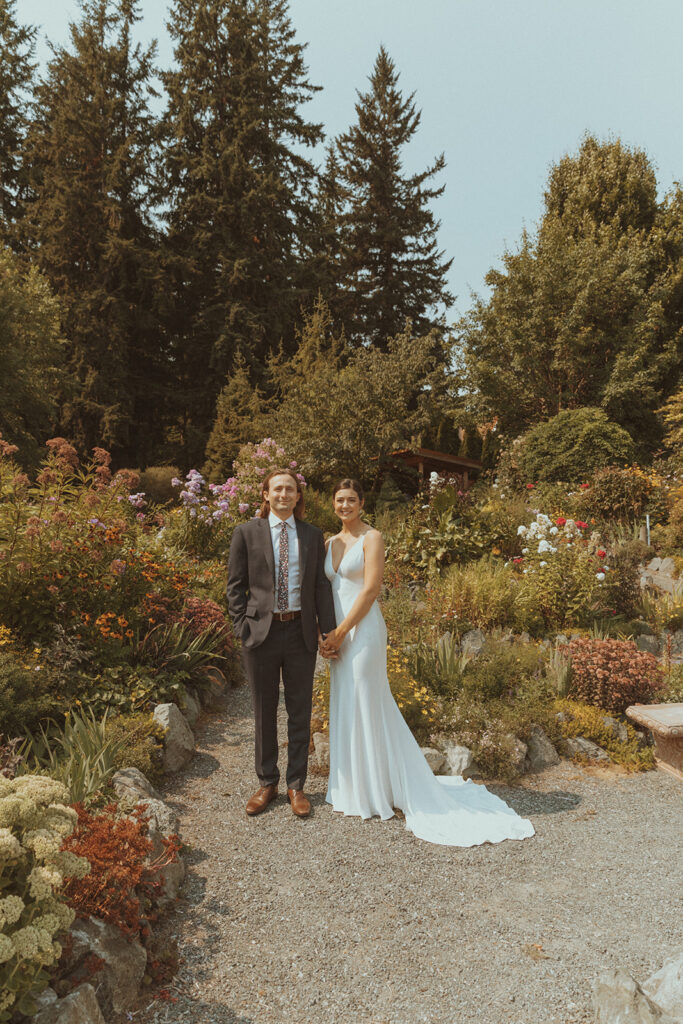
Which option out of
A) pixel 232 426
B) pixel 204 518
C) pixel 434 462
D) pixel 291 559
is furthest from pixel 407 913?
pixel 434 462

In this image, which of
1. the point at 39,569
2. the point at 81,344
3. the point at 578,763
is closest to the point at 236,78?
the point at 81,344

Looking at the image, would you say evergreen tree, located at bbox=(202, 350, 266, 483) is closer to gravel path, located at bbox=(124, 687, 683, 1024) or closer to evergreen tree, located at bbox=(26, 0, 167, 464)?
evergreen tree, located at bbox=(26, 0, 167, 464)

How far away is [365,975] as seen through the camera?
267cm

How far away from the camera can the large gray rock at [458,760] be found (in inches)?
179

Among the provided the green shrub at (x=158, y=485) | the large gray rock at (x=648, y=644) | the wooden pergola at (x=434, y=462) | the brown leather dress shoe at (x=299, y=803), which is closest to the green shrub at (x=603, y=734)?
the large gray rock at (x=648, y=644)

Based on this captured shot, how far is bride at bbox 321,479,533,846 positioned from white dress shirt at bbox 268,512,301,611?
10.1 inches

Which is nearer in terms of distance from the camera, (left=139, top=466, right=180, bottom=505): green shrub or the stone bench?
the stone bench

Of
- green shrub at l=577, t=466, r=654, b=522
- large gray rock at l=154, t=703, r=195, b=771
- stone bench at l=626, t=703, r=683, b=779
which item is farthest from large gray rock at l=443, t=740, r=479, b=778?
green shrub at l=577, t=466, r=654, b=522

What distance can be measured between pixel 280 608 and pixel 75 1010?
2.12 meters

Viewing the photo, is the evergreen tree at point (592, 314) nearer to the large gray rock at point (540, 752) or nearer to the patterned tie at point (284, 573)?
the large gray rock at point (540, 752)

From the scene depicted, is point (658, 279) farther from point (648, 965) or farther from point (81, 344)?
point (648, 965)

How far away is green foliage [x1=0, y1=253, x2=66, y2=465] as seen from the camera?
47.9 ft

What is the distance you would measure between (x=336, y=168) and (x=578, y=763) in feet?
90.7

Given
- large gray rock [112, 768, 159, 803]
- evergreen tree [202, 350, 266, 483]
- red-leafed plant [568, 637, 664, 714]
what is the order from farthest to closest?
evergreen tree [202, 350, 266, 483], red-leafed plant [568, 637, 664, 714], large gray rock [112, 768, 159, 803]
